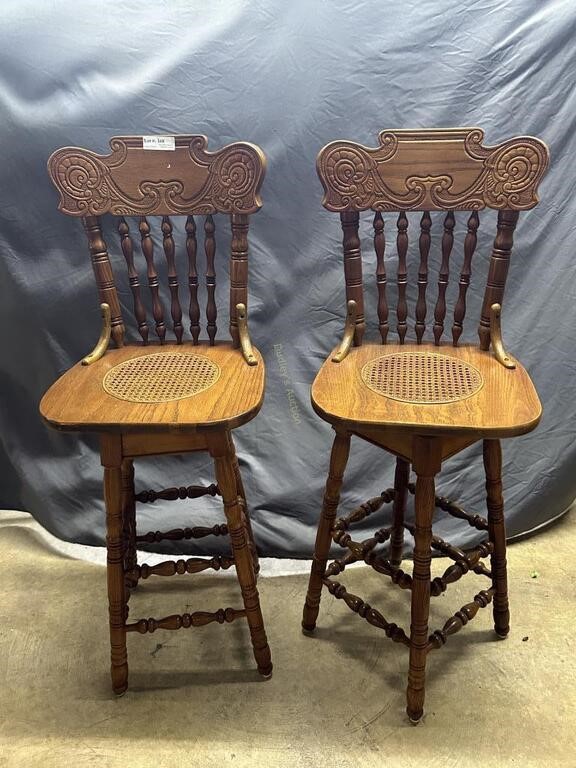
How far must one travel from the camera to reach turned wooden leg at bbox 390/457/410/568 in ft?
5.49

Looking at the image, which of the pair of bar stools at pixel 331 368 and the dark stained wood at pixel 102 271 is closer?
the pair of bar stools at pixel 331 368

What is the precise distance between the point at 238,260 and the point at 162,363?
306 millimetres

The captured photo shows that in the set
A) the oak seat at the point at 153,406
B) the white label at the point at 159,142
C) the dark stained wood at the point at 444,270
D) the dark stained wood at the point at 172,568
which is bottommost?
the dark stained wood at the point at 172,568

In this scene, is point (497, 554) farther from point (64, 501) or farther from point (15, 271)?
point (15, 271)

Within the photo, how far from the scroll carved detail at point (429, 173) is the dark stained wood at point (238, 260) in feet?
0.67

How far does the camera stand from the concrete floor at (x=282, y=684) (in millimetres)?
1359

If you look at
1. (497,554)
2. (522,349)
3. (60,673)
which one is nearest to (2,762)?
(60,673)

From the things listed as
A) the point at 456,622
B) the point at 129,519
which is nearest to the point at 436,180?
the point at 456,622

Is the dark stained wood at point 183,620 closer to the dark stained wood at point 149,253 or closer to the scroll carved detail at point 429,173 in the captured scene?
the dark stained wood at point 149,253

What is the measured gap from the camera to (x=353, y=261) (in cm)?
149

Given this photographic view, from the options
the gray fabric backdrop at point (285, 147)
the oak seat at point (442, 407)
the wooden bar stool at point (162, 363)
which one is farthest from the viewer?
the gray fabric backdrop at point (285, 147)

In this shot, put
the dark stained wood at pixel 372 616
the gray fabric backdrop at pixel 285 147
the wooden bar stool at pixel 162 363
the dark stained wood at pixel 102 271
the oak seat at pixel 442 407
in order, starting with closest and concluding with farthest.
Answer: the oak seat at pixel 442 407 → the wooden bar stool at pixel 162 363 → the dark stained wood at pixel 372 616 → the dark stained wood at pixel 102 271 → the gray fabric backdrop at pixel 285 147

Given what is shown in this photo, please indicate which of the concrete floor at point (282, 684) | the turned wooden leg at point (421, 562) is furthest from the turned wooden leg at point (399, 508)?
the turned wooden leg at point (421, 562)

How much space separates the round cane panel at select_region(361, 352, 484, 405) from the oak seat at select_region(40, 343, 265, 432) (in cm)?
26
